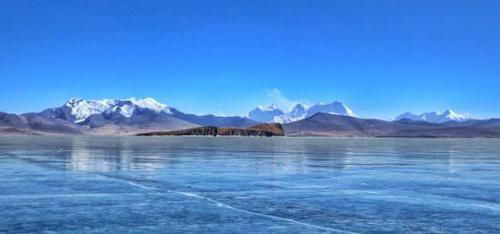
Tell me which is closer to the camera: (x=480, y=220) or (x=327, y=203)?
(x=480, y=220)

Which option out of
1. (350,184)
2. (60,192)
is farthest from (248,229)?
(350,184)

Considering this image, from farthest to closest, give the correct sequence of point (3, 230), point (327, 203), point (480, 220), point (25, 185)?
point (25, 185), point (327, 203), point (480, 220), point (3, 230)

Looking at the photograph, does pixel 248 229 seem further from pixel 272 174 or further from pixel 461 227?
pixel 272 174

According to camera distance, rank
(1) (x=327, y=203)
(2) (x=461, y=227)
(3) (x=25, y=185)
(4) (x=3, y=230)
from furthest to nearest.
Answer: (3) (x=25, y=185), (1) (x=327, y=203), (2) (x=461, y=227), (4) (x=3, y=230)

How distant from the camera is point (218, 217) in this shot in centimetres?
1433

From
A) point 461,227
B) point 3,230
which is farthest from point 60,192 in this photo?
point 461,227

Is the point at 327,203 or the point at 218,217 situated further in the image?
the point at 327,203

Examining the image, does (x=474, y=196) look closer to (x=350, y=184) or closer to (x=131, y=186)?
(x=350, y=184)

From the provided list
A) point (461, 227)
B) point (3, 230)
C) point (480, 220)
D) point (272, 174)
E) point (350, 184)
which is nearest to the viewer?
point (3, 230)

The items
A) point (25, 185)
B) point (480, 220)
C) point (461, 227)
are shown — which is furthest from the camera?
point (25, 185)

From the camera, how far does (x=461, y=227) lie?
43.6 ft

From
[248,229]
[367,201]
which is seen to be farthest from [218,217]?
[367,201]

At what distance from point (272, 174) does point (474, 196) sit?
Result: 10.2 metres

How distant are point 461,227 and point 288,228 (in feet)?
12.7
